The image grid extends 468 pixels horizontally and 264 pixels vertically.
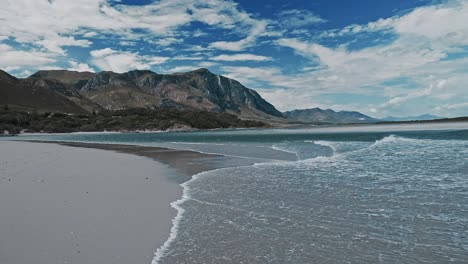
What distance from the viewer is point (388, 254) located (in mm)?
9523

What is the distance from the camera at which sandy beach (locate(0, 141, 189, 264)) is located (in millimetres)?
9203

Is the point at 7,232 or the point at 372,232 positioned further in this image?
the point at 372,232

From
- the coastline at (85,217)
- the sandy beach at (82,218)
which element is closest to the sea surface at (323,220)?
the coastline at (85,217)

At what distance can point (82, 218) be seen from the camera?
12.7 m

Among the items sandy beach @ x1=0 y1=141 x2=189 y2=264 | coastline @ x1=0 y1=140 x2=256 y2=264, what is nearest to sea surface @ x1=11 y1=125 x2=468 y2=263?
coastline @ x1=0 y1=140 x2=256 y2=264

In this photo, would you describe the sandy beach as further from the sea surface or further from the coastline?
the sea surface

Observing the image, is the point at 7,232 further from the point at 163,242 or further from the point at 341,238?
the point at 341,238

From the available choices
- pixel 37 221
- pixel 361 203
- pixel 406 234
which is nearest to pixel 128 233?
pixel 37 221

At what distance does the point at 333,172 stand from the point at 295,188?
23.2 ft

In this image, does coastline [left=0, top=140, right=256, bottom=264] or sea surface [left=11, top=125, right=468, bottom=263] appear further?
sea surface [left=11, top=125, right=468, bottom=263]

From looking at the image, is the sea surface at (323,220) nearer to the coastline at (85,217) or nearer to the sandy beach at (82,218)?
the coastline at (85,217)

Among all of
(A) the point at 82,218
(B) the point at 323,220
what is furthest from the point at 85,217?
(B) the point at 323,220

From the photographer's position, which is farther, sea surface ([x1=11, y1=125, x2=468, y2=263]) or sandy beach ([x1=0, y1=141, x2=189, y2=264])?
sea surface ([x1=11, y1=125, x2=468, y2=263])

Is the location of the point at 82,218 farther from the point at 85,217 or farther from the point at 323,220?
the point at 323,220
